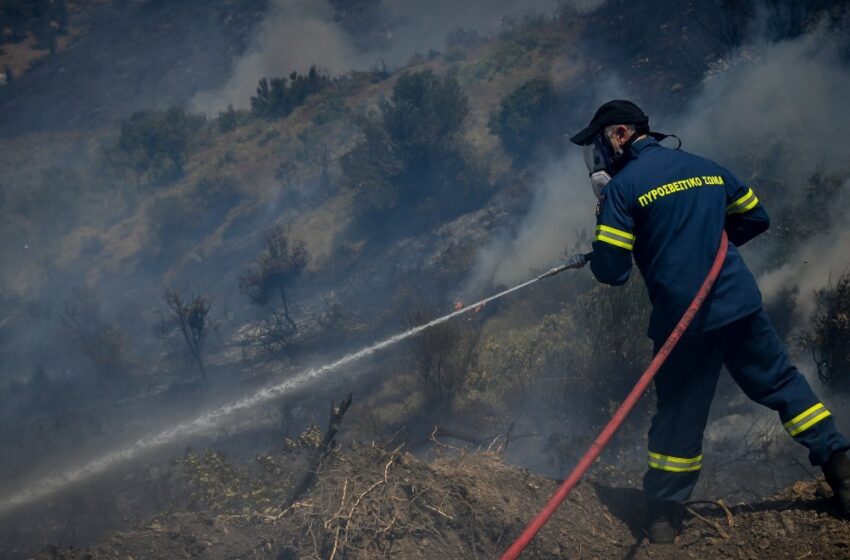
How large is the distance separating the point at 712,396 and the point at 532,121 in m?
16.3

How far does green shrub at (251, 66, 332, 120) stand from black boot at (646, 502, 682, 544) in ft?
86.2

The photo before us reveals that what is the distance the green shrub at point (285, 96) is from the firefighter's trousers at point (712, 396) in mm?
26159

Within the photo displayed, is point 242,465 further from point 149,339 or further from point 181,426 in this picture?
point 149,339

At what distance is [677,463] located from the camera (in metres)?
3.10

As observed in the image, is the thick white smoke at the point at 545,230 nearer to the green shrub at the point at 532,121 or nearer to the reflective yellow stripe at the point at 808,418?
the green shrub at the point at 532,121

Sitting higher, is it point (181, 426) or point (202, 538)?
point (202, 538)

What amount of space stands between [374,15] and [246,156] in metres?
23.6

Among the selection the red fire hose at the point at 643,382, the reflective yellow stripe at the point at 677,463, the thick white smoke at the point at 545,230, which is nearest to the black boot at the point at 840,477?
the reflective yellow stripe at the point at 677,463

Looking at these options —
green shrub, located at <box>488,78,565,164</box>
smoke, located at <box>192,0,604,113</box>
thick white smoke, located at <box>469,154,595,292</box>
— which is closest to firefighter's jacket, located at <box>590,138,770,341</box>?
thick white smoke, located at <box>469,154,595,292</box>

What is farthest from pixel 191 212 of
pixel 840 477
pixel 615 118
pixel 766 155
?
pixel 840 477

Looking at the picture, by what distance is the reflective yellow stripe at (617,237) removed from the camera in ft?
9.52

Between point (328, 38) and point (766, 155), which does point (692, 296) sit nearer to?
point (766, 155)

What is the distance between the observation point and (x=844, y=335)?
534cm

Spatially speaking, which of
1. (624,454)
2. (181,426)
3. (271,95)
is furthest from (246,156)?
(624,454)
